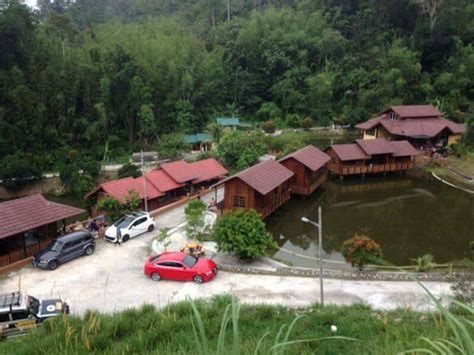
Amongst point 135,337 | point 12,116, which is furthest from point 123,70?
point 135,337

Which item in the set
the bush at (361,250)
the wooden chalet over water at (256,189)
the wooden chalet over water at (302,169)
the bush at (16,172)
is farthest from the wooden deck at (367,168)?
the bush at (16,172)

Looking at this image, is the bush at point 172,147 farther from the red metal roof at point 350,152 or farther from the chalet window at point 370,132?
the chalet window at point 370,132

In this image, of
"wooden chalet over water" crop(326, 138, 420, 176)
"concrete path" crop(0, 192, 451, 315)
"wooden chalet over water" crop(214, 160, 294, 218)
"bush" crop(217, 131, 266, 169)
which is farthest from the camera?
"bush" crop(217, 131, 266, 169)

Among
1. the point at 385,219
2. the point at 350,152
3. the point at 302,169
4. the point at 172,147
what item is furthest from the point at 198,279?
the point at 172,147

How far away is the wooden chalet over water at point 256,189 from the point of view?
21.6 meters

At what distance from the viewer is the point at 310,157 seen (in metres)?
28.2

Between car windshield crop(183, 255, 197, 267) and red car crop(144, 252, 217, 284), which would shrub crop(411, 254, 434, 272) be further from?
car windshield crop(183, 255, 197, 267)

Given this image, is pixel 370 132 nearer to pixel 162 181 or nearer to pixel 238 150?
pixel 238 150

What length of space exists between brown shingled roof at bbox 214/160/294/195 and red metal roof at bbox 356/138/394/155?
30.7ft

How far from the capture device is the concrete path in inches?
540

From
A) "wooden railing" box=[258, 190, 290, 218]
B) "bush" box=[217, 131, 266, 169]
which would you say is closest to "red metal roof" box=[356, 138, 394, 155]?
"bush" box=[217, 131, 266, 169]

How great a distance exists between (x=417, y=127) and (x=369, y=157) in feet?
33.5

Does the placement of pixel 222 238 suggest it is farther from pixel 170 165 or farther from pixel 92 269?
pixel 170 165

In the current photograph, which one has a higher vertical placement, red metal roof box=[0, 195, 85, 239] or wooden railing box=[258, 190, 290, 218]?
red metal roof box=[0, 195, 85, 239]
